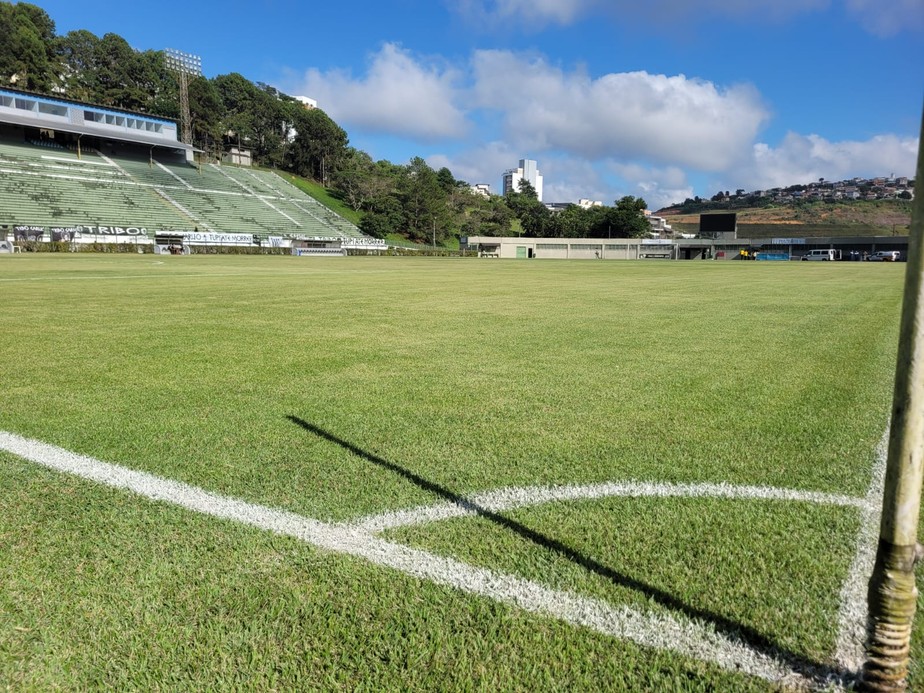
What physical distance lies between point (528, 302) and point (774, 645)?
36.9ft

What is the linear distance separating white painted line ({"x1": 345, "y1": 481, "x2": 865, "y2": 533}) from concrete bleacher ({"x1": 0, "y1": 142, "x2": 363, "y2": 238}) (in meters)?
51.7

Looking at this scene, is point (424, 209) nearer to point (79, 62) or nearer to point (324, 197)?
point (324, 197)

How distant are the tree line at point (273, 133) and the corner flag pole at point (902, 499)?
89966 millimetres

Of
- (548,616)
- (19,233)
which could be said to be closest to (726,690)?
(548,616)

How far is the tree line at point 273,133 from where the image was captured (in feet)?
264

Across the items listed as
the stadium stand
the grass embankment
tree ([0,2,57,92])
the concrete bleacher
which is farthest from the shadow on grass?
tree ([0,2,57,92])

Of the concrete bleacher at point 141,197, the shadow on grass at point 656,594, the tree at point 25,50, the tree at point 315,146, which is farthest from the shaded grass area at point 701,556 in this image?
the tree at point 315,146

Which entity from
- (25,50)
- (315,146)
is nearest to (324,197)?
(315,146)

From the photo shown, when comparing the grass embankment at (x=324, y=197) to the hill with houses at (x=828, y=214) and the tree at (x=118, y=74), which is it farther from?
the hill with houses at (x=828, y=214)

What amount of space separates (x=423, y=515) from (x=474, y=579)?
0.52 metres

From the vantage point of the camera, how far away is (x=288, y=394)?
4.58 meters

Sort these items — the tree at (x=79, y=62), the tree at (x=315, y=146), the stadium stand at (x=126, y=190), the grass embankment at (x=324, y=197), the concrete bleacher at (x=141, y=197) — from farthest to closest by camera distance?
the tree at (x=315, y=146) < the grass embankment at (x=324, y=197) < the tree at (x=79, y=62) < the stadium stand at (x=126, y=190) < the concrete bleacher at (x=141, y=197)

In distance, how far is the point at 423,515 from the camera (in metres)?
2.54

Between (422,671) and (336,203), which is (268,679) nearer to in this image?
(422,671)
